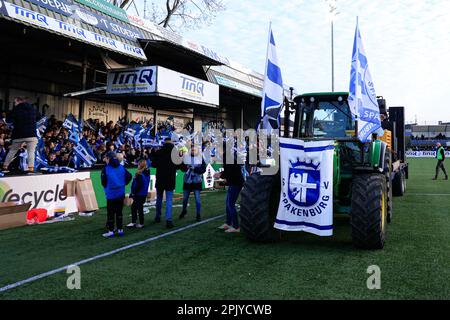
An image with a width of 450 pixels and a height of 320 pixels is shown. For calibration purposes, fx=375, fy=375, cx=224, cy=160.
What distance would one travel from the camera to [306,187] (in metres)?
5.92

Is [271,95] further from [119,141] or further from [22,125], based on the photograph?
[119,141]

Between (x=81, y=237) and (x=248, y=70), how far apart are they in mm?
17882

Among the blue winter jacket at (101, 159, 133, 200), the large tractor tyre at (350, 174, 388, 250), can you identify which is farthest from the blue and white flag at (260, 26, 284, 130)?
the blue winter jacket at (101, 159, 133, 200)

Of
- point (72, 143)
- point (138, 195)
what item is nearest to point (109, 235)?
point (138, 195)

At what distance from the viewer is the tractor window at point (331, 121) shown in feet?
24.0

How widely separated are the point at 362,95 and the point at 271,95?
1.52 meters

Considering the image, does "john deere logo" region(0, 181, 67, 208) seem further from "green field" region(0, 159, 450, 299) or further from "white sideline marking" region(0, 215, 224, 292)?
"white sideline marking" region(0, 215, 224, 292)

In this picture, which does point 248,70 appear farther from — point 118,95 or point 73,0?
point 73,0

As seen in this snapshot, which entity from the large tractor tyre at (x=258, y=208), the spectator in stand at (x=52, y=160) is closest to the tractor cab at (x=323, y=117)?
the large tractor tyre at (x=258, y=208)

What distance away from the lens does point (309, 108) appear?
7.74m

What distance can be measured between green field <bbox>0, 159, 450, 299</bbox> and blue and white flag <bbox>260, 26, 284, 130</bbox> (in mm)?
2111

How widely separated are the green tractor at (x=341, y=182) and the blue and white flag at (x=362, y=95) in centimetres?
44

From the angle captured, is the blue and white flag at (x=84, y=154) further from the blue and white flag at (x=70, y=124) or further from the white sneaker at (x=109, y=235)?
the white sneaker at (x=109, y=235)

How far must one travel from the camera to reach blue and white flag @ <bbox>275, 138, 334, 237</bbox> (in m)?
5.83
